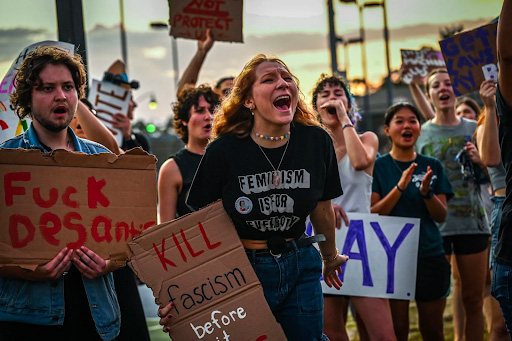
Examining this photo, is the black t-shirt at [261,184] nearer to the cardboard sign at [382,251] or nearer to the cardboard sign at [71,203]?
the cardboard sign at [71,203]

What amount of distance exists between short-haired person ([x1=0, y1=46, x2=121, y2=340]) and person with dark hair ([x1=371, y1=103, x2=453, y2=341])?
8.42ft

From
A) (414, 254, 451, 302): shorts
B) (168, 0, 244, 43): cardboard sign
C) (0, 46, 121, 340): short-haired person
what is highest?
(168, 0, 244, 43): cardboard sign

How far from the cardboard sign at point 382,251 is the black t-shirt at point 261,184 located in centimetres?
Answer: 157

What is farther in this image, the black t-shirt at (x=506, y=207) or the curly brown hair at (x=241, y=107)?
the curly brown hair at (x=241, y=107)

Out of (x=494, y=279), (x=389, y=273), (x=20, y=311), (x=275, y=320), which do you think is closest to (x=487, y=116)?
(x=389, y=273)

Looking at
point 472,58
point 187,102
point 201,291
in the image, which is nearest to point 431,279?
point 472,58

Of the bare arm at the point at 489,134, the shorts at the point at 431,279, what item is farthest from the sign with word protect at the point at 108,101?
the bare arm at the point at 489,134

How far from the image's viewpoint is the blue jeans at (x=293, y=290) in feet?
11.6

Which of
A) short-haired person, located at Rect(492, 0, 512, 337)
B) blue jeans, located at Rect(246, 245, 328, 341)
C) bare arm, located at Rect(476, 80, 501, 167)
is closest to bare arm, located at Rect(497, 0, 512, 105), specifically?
short-haired person, located at Rect(492, 0, 512, 337)

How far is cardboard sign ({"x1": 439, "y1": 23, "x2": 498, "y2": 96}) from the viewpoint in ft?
18.1

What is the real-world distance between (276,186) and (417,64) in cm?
438

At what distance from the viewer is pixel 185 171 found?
15.4ft

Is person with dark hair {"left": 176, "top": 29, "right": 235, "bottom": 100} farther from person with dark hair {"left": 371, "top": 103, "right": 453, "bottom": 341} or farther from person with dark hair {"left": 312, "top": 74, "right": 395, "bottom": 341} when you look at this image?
person with dark hair {"left": 371, "top": 103, "right": 453, "bottom": 341}

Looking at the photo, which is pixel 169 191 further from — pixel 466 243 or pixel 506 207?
pixel 466 243
